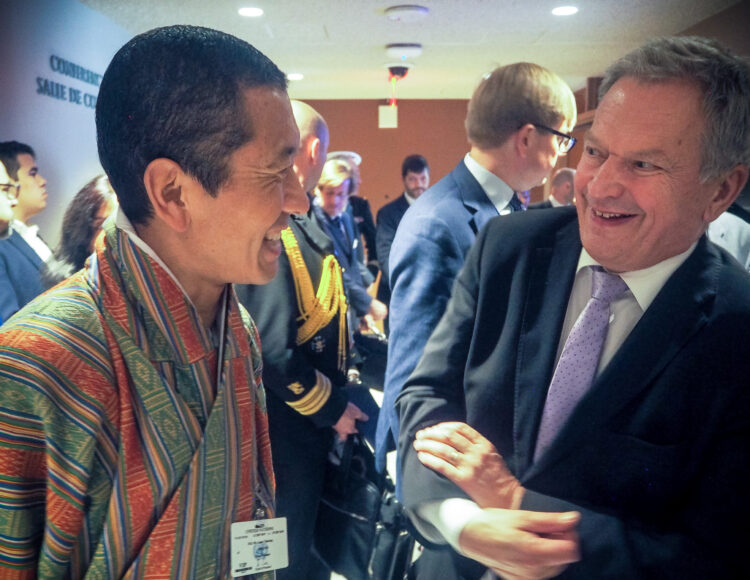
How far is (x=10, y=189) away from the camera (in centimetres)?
298

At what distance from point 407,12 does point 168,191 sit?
4364 millimetres

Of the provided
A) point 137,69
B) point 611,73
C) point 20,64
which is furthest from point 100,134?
point 20,64

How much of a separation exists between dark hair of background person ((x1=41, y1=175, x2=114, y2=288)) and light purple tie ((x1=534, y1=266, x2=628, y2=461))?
1.61 meters

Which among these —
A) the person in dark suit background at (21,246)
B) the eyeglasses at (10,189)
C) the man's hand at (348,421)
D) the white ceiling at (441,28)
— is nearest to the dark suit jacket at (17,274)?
the person in dark suit background at (21,246)

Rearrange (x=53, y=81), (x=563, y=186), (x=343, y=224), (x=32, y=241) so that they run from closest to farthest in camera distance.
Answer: (x=32, y=241), (x=53, y=81), (x=343, y=224), (x=563, y=186)

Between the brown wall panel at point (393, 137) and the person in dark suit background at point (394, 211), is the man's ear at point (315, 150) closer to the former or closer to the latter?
the person in dark suit background at point (394, 211)

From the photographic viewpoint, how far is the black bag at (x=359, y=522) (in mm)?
1879

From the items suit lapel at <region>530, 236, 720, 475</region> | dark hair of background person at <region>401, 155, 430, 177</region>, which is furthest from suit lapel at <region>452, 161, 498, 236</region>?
dark hair of background person at <region>401, 155, 430, 177</region>

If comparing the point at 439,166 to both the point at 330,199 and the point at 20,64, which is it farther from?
the point at 20,64

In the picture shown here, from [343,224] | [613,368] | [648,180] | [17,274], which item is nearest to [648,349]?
[613,368]

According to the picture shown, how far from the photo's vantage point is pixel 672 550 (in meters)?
0.88

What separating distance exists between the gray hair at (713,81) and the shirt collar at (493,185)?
0.64m

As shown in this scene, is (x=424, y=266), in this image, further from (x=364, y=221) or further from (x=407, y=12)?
(x=364, y=221)

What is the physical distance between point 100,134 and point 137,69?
0.38 feet
